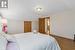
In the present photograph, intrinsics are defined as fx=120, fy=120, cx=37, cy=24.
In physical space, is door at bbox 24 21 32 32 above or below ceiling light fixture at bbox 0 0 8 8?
below

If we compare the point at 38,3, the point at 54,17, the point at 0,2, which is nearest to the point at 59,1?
the point at 38,3

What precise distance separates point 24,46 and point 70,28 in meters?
4.91

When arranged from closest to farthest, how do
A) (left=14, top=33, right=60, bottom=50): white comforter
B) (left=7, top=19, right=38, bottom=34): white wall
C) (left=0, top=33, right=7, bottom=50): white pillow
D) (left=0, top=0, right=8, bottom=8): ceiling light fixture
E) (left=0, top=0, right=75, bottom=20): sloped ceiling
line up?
(left=0, top=33, right=7, bottom=50): white pillow, (left=14, top=33, right=60, bottom=50): white comforter, (left=0, top=0, right=8, bottom=8): ceiling light fixture, (left=0, top=0, right=75, bottom=20): sloped ceiling, (left=7, top=19, right=38, bottom=34): white wall

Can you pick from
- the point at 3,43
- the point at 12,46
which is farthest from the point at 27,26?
the point at 3,43

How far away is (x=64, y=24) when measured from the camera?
7184mm

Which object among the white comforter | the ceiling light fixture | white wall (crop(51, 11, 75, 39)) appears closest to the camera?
the white comforter

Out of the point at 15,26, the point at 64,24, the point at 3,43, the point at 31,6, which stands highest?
the point at 31,6

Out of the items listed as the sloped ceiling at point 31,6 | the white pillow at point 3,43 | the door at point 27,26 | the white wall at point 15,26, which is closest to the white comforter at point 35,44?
the white pillow at point 3,43

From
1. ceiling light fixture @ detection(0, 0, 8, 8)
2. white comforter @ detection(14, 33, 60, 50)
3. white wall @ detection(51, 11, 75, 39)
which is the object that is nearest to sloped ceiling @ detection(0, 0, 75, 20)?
ceiling light fixture @ detection(0, 0, 8, 8)

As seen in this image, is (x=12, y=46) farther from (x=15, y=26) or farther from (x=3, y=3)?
(x=15, y=26)

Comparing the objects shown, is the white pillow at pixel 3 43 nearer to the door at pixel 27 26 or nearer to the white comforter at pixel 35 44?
the white comforter at pixel 35 44

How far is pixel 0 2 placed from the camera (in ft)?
17.7

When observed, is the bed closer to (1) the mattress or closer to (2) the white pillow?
(1) the mattress

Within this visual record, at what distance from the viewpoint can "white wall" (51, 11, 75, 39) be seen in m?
6.67
